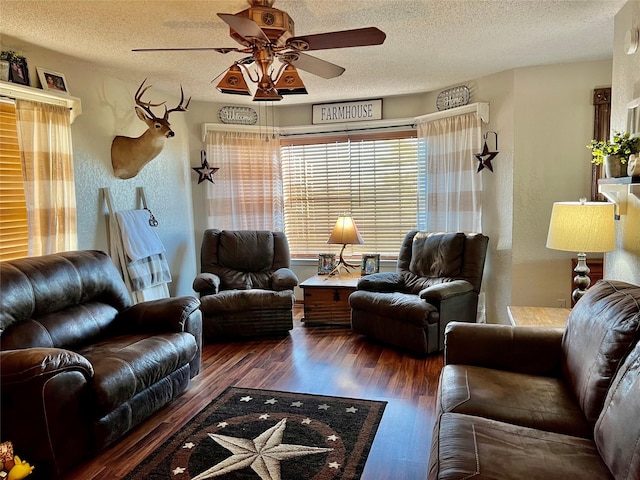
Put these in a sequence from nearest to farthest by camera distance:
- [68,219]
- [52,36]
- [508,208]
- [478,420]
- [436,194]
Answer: [478,420]
[52,36]
[68,219]
[508,208]
[436,194]

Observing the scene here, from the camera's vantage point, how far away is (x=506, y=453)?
150 cm

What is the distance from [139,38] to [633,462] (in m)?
3.48

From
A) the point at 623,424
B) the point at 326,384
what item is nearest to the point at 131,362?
the point at 326,384

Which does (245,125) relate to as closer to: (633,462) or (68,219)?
(68,219)

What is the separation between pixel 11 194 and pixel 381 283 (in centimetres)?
305

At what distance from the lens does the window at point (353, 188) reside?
5.17 meters

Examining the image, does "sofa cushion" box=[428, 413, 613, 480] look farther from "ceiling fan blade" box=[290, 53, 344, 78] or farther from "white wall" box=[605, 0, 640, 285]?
"ceiling fan blade" box=[290, 53, 344, 78]

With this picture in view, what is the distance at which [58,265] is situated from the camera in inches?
112

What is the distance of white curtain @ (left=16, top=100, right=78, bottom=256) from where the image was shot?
314 centimetres

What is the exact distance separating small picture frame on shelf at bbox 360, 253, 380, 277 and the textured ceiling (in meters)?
1.88

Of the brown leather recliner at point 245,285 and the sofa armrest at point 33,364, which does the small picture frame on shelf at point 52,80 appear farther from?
the sofa armrest at point 33,364

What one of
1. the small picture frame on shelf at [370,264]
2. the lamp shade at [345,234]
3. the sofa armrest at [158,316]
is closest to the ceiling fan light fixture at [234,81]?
the sofa armrest at [158,316]

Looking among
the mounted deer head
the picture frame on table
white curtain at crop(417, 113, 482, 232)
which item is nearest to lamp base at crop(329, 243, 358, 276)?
white curtain at crop(417, 113, 482, 232)

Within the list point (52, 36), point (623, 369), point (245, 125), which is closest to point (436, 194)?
point (245, 125)
